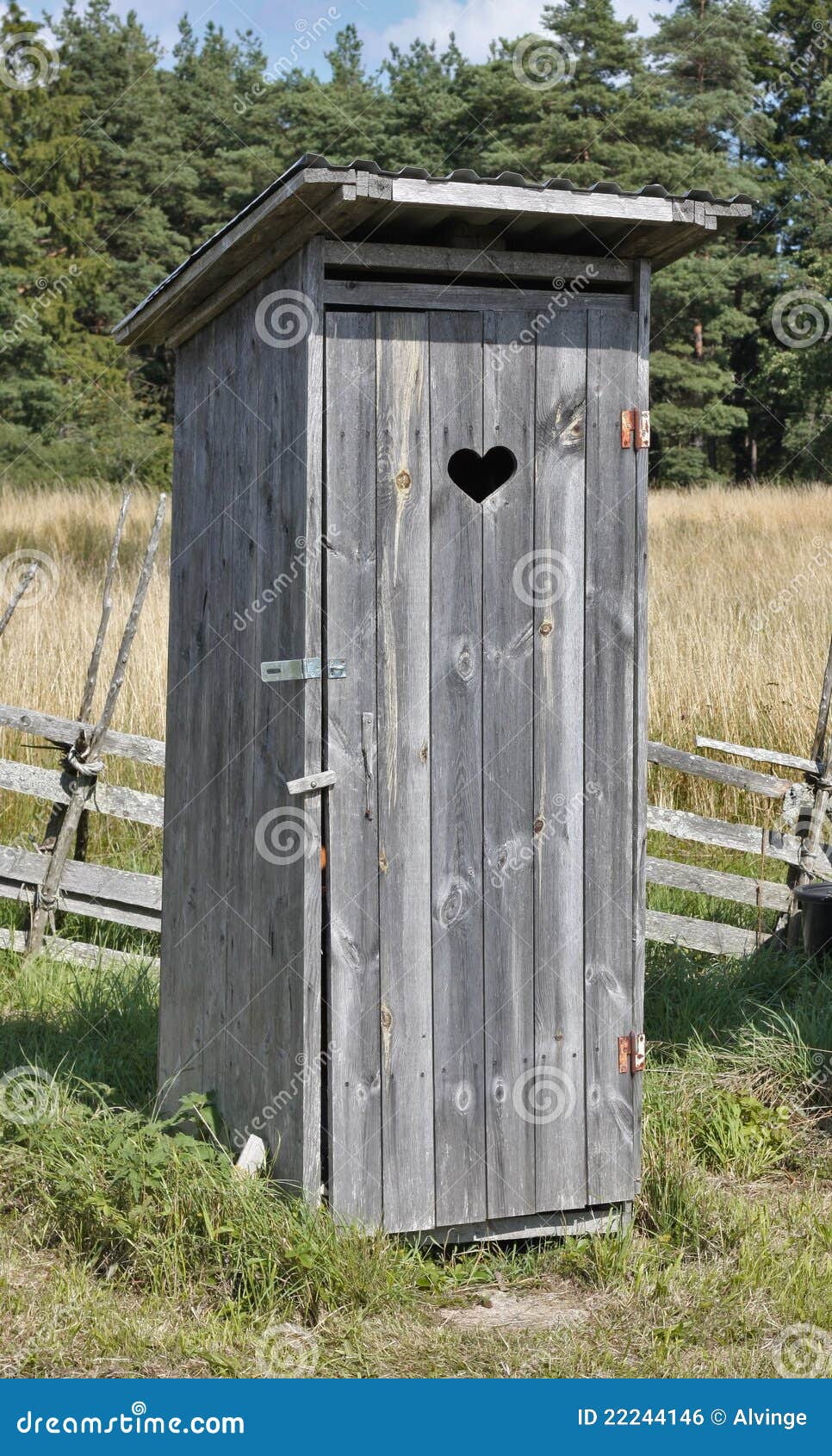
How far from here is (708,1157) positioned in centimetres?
461

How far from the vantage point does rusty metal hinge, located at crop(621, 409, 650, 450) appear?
4059mm

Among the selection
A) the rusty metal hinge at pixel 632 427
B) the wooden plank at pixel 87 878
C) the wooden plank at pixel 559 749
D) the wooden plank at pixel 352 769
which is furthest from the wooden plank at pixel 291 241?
the wooden plank at pixel 87 878

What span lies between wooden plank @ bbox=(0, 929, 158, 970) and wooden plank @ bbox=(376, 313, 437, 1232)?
3.06m

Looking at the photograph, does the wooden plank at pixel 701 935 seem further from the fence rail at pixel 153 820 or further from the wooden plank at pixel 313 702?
the wooden plank at pixel 313 702

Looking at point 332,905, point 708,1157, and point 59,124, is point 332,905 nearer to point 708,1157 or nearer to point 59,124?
point 708,1157

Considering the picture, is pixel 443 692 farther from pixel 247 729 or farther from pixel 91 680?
pixel 91 680

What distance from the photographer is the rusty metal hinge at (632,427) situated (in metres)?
4.06

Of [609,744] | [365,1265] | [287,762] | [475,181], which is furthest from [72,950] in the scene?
[475,181]

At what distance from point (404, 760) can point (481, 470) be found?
113cm

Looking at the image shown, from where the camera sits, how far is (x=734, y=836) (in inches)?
272

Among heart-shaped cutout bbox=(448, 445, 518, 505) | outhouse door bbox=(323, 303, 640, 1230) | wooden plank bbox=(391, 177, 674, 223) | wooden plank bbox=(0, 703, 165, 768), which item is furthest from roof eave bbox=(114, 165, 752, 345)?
wooden plank bbox=(0, 703, 165, 768)

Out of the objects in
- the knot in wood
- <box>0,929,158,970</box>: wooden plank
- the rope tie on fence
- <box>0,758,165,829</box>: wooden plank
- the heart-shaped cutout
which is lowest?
<box>0,929,158,970</box>: wooden plank

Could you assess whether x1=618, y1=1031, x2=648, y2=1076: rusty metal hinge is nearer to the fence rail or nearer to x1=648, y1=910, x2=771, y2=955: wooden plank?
x1=648, y1=910, x2=771, y2=955: wooden plank

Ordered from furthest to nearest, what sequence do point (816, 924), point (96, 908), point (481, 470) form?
point (96, 908), point (816, 924), point (481, 470)
